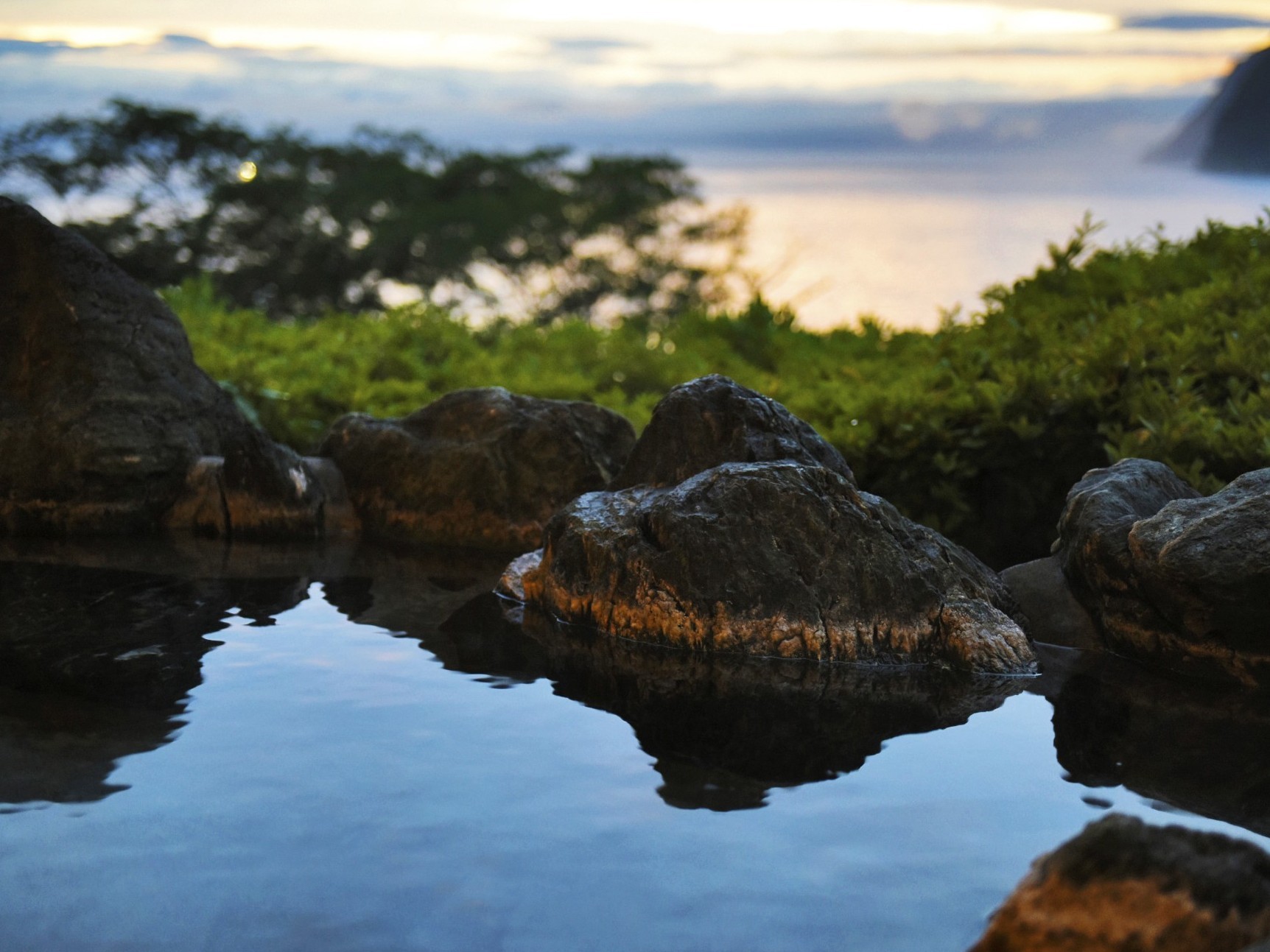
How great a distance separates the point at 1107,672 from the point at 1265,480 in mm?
1099

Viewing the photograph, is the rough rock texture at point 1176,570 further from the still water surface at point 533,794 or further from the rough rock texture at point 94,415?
the rough rock texture at point 94,415

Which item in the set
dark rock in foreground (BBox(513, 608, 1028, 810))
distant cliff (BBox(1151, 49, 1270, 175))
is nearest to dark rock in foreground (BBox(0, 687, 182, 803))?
dark rock in foreground (BBox(513, 608, 1028, 810))

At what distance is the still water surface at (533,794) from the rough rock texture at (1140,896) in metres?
0.30

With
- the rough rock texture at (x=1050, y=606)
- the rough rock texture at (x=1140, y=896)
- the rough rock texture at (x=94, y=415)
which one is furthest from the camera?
the rough rock texture at (x=94, y=415)

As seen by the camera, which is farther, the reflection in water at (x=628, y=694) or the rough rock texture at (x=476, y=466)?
the rough rock texture at (x=476, y=466)

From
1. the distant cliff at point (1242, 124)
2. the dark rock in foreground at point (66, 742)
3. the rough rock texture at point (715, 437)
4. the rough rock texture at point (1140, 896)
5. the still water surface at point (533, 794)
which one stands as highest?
the distant cliff at point (1242, 124)

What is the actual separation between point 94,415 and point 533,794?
5.02m

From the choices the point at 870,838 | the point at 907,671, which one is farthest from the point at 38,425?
the point at 870,838

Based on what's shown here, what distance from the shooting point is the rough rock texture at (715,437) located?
671 cm

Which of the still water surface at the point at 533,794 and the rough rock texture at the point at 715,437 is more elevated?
the rough rock texture at the point at 715,437

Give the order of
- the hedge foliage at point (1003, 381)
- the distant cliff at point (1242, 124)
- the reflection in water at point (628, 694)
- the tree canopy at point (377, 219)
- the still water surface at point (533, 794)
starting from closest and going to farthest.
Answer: the still water surface at point (533, 794) → the reflection in water at point (628, 694) → the hedge foliage at point (1003, 381) → the distant cliff at point (1242, 124) → the tree canopy at point (377, 219)

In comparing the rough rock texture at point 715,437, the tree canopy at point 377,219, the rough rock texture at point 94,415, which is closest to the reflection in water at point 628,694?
the rough rock texture at point 94,415

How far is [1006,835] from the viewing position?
157 inches

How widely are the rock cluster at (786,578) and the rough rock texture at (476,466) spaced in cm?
181
